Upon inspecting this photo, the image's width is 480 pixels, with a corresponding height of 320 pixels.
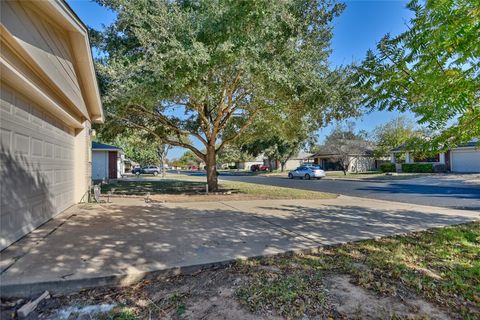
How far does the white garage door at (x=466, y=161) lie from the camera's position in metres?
27.1

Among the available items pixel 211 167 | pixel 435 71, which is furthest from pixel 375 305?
pixel 211 167

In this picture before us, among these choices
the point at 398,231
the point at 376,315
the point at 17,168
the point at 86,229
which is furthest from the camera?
the point at 398,231

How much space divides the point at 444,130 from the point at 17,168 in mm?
6351

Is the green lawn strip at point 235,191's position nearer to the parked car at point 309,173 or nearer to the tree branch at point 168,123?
the tree branch at point 168,123

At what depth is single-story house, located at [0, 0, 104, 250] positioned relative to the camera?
4.01 meters

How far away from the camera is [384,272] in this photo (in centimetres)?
385

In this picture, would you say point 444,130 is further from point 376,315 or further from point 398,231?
point 398,231

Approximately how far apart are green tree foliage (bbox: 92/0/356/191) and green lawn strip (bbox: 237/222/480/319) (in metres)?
4.10

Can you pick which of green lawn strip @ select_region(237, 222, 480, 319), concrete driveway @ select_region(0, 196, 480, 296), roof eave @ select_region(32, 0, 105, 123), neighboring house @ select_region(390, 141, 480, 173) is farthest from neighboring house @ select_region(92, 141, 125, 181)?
neighboring house @ select_region(390, 141, 480, 173)

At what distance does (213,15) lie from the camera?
25.3ft

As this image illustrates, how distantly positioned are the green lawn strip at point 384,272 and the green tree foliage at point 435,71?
1804 mm

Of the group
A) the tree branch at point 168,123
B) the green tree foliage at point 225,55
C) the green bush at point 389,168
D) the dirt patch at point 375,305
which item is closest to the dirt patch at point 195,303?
the dirt patch at point 375,305

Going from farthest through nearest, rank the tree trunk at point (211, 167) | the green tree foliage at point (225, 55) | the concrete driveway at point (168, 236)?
the tree trunk at point (211, 167) < the green tree foliage at point (225, 55) < the concrete driveway at point (168, 236)

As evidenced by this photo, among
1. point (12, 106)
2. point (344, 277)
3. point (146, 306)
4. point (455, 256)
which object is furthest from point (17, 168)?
point (455, 256)
